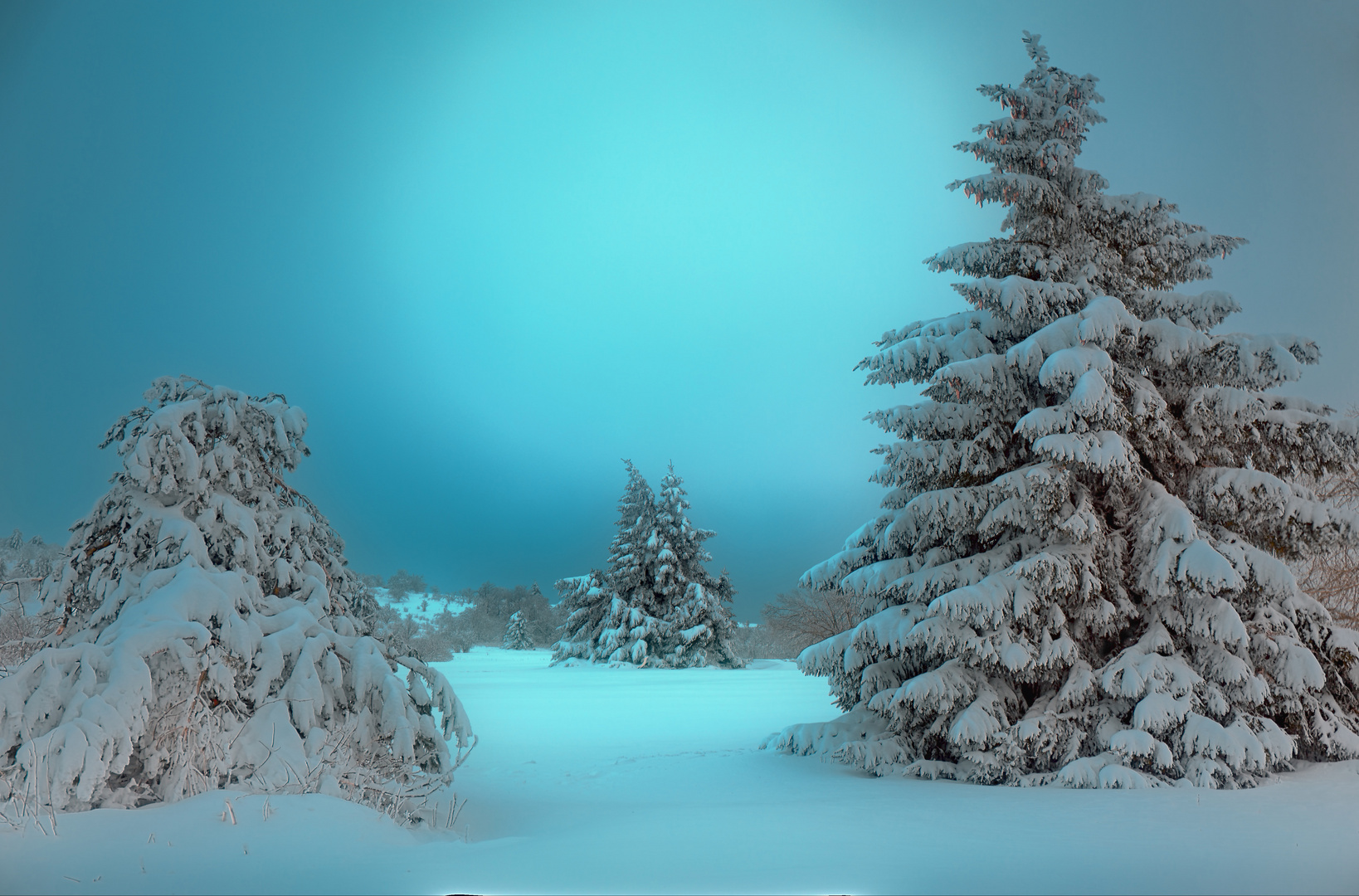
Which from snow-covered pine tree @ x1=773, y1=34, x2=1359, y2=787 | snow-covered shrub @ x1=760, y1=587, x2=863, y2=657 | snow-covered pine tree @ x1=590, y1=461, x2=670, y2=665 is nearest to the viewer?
snow-covered pine tree @ x1=773, y1=34, x2=1359, y2=787

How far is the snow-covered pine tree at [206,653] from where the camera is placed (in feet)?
14.0

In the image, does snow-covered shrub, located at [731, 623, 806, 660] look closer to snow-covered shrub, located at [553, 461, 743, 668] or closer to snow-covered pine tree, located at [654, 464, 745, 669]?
snow-covered pine tree, located at [654, 464, 745, 669]

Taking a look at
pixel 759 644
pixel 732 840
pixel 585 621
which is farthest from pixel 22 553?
pixel 759 644

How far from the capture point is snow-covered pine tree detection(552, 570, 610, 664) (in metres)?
30.3

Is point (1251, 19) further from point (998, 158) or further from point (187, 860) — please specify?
point (187, 860)

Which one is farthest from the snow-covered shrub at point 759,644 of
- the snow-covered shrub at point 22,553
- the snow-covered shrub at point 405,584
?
the snow-covered shrub at point 22,553

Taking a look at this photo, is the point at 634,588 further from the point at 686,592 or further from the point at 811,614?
the point at 811,614

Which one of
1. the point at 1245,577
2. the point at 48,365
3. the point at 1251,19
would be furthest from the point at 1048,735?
the point at 48,365

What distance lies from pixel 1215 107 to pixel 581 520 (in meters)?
150

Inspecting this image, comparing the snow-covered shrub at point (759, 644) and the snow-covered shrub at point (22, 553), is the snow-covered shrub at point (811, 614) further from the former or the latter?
the snow-covered shrub at point (22, 553)

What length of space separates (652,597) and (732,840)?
26327 millimetres

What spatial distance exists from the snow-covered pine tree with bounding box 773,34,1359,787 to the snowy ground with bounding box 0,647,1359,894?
0.65m

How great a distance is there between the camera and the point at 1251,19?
47.2 ft

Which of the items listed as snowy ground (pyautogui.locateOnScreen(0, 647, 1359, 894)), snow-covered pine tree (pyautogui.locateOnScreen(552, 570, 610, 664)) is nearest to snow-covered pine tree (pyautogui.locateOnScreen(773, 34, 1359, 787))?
snowy ground (pyautogui.locateOnScreen(0, 647, 1359, 894))
